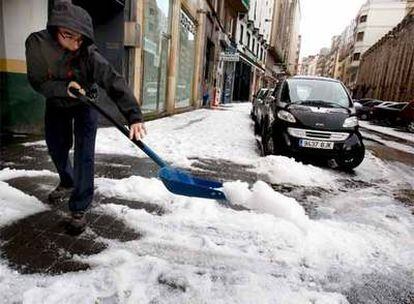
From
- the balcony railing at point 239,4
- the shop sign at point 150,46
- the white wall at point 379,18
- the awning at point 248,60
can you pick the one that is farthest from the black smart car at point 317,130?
the white wall at point 379,18

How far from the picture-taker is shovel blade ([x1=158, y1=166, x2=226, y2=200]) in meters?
3.21

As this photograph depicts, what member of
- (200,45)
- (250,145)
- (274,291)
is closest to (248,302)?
(274,291)

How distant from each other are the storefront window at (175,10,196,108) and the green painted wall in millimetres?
8642

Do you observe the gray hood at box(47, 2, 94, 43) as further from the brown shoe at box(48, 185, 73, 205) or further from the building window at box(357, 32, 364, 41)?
the building window at box(357, 32, 364, 41)

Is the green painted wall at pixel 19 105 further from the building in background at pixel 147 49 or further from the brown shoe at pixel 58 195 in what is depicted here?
the brown shoe at pixel 58 195

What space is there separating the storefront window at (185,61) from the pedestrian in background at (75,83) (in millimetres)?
11864

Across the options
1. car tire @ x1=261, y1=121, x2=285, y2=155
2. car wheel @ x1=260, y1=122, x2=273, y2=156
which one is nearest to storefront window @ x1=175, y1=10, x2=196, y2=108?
car wheel @ x1=260, y1=122, x2=273, y2=156

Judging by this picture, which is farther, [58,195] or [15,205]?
[58,195]

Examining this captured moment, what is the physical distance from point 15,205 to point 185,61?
44.0 feet

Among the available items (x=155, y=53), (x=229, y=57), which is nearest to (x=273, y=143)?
(x=155, y=53)

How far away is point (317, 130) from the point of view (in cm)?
650

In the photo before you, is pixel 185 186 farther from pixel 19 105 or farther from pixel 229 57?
pixel 229 57

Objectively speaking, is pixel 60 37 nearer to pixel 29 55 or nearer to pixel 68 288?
pixel 29 55

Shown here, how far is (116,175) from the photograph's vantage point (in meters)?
4.90
